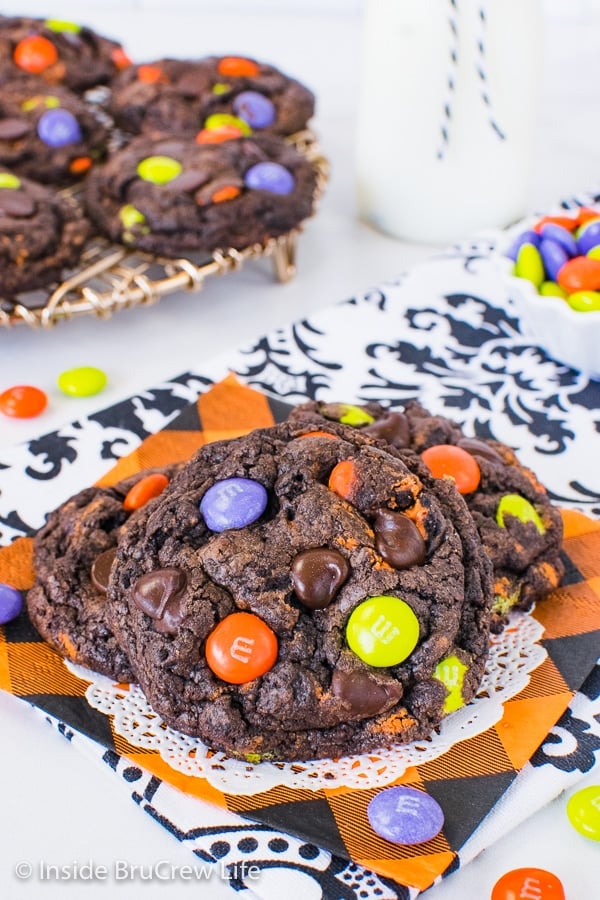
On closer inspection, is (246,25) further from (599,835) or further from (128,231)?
(599,835)

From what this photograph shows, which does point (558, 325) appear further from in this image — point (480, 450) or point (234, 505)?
point (234, 505)

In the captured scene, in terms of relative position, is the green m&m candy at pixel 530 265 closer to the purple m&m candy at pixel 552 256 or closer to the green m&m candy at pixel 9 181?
the purple m&m candy at pixel 552 256

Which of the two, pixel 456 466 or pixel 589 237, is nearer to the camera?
pixel 456 466

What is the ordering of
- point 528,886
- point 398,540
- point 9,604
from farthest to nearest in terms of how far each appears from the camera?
point 9,604 → point 398,540 → point 528,886

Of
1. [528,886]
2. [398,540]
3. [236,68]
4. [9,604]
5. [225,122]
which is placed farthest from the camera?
[236,68]

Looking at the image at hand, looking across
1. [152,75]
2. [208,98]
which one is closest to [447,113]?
[208,98]

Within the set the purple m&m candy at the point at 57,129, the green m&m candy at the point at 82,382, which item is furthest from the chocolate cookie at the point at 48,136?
the green m&m candy at the point at 82,382

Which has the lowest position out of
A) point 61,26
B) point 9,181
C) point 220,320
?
point 220,320
